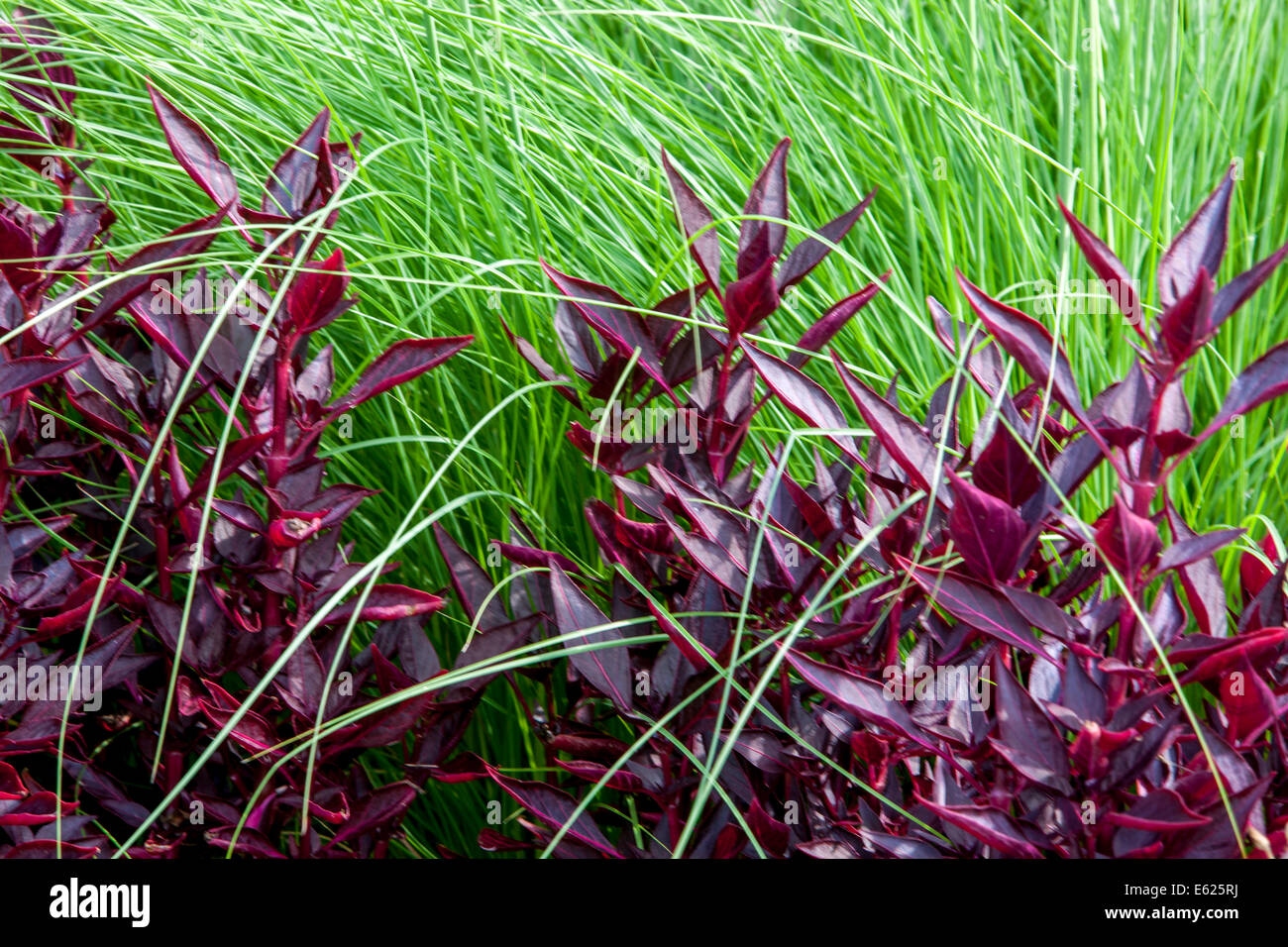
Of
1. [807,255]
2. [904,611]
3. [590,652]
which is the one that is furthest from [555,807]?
[807,255]

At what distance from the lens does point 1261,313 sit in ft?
6.07

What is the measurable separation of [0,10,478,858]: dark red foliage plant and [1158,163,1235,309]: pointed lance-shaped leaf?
0.69 meters

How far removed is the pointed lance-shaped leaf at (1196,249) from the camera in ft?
2.84

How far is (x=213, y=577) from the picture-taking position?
1.14 metres

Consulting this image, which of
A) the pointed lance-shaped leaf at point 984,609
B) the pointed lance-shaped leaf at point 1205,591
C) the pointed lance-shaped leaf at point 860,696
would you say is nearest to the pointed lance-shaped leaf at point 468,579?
the pointed lance-shaped leaf at point 860,696

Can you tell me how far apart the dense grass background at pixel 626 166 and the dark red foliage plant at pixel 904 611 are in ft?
0.89

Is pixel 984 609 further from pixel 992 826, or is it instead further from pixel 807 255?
pixel 807 255

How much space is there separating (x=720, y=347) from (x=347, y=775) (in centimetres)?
65

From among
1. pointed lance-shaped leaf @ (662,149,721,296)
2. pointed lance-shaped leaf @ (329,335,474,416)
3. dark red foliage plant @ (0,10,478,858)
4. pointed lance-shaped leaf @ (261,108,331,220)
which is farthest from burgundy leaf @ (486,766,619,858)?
pointed lance-shaped leaf @ (261,108,331,220)

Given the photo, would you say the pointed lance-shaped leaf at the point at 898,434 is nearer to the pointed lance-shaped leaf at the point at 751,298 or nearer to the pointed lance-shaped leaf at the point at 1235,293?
the pointed lance-shaped leaf at the point at 751,298

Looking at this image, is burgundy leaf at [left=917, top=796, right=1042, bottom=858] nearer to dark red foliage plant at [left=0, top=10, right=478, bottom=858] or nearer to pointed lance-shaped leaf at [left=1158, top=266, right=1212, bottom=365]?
pointed lance-shaped leaf at [left=1158, top=266, right=1212, bottom=365]

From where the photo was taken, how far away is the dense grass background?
1477 mm
